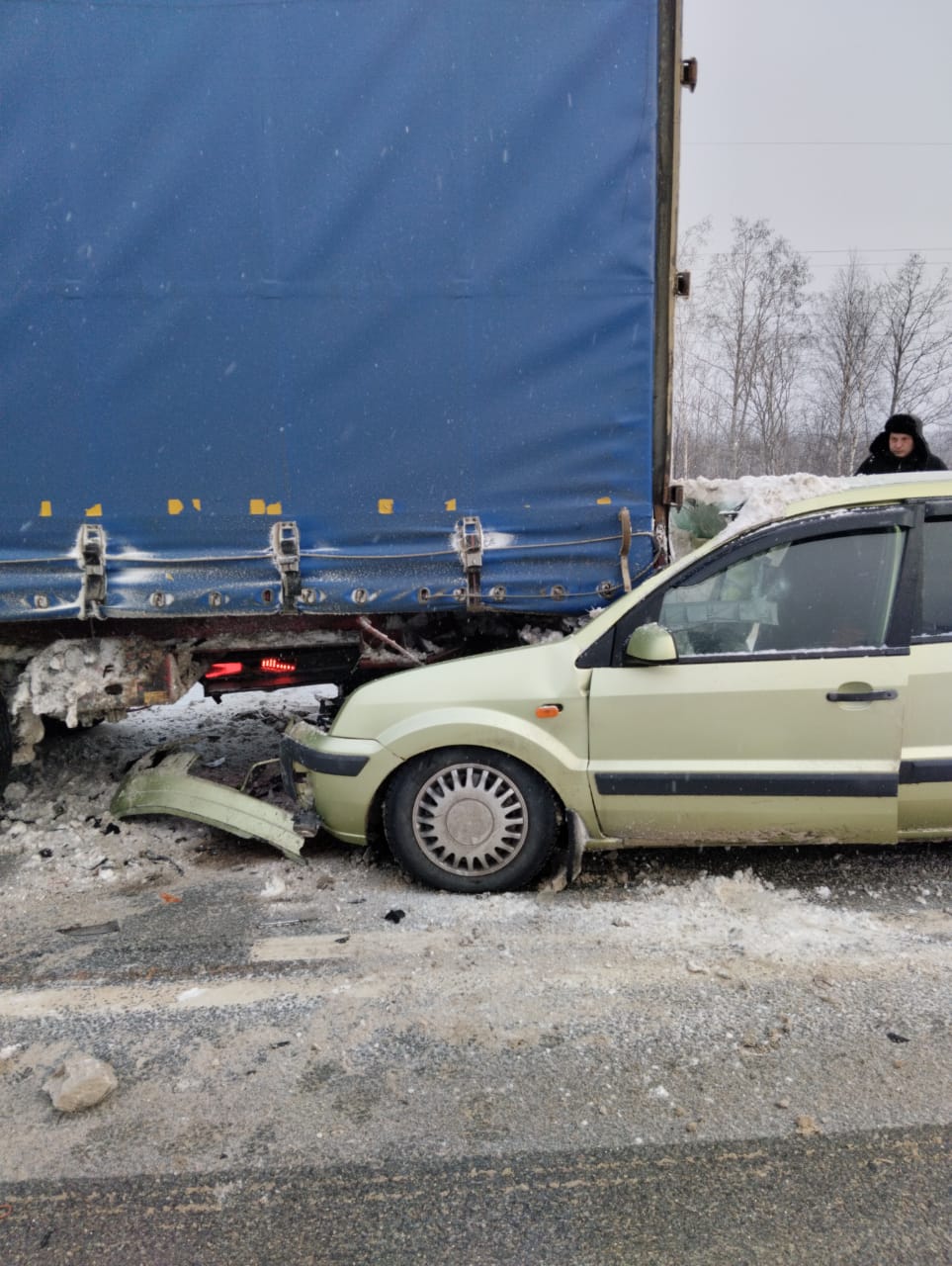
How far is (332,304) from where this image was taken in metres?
4.27

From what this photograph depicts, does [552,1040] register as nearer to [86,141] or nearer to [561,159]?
[561,159]

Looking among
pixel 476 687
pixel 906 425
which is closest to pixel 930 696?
pixel 476 687

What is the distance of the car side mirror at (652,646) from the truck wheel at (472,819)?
702 mm

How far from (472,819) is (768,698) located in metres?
1.36

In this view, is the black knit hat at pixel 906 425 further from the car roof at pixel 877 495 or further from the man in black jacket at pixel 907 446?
the car roof at pixel 877 495

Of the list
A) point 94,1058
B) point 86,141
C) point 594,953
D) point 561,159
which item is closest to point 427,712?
point 594,953

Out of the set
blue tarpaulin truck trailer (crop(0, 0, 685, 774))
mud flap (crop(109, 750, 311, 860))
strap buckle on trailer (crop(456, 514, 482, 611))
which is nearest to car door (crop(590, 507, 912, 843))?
blue tarpaulin truck trailer (crop(0, 0, 685, 774))

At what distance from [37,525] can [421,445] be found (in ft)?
6.44

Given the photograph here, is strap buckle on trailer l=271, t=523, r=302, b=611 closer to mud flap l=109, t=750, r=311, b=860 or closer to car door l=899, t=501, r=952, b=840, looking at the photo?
mud flap l=109, t=750, r=311, b=860

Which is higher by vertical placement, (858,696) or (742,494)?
(742,494)

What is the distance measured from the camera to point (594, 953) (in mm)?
3285

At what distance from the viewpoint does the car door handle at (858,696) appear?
3494 mm

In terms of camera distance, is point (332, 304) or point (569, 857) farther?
point (332, 304)

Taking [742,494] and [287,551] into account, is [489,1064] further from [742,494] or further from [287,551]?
[742,494]
